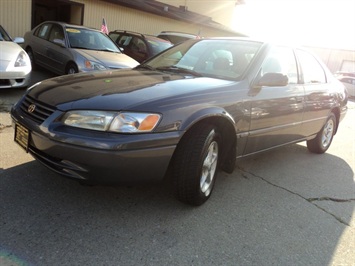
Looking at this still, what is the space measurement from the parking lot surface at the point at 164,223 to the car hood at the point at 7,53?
2.20 metres

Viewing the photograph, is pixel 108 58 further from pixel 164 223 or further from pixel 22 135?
pixel 164 223

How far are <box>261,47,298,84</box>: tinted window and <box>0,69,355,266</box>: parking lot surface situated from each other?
50.4 inches

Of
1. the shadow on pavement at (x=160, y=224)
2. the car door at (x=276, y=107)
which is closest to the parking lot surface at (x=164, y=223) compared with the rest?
the shadow on pavement at (x=160, y=224)

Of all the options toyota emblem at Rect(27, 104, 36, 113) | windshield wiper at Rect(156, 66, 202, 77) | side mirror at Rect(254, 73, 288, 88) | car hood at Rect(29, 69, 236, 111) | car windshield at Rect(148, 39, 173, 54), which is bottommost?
toyota emblem at Rect(27, 104, 36, 113)

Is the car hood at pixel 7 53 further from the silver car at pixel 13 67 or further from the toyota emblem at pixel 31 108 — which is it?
the toyota emblem at pixel 31 108

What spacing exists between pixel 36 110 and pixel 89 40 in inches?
219

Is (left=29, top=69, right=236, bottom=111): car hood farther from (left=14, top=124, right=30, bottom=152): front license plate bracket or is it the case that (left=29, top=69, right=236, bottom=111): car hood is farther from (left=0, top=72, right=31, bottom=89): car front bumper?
(left=0, top=72, right=31, bottom=89): car front bumper

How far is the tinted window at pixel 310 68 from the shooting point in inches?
173

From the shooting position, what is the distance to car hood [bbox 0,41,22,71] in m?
5.44

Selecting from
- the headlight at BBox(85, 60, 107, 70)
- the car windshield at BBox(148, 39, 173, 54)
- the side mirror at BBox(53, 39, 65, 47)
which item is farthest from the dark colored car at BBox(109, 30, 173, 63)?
the headlight at BBox(85, 60, 107, 70)

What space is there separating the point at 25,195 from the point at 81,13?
460 inches

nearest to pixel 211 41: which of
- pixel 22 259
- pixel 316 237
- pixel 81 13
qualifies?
pixel 316 237

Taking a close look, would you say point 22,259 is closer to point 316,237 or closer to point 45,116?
point 45,116

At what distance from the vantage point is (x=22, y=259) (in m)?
2.09
